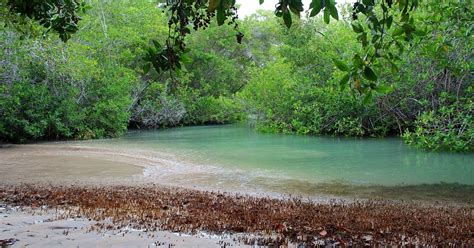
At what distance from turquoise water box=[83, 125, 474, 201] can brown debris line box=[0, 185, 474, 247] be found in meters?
2.85

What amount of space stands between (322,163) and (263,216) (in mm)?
8508

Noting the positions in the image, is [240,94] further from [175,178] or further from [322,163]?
[175,178]

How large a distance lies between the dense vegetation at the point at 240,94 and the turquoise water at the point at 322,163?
0.88 m

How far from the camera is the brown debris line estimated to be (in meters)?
5.08

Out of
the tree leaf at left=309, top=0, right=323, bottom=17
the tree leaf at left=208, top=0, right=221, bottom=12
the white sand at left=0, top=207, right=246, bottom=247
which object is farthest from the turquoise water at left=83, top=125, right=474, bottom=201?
the tree leaf at left=208, top=0, right=221, bottom=12

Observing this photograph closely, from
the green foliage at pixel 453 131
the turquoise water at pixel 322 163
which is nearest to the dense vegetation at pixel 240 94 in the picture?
the green foliage at pixel 453 131

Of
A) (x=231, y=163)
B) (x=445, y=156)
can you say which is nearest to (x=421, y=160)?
(x=445, y=156)

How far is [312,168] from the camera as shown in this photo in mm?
13523

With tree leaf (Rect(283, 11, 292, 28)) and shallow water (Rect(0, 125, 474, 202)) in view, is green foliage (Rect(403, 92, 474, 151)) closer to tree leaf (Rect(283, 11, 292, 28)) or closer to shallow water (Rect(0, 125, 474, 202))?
shallow water (Rect(0, 125, 474, 202))

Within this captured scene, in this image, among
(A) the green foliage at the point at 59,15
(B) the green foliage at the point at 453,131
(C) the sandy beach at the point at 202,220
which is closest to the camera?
(A) the green foliage at the point at 59,15

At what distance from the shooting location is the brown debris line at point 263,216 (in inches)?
200

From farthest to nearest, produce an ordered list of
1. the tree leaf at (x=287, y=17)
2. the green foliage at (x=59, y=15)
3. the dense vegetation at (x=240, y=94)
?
the dense vegetation at (x=240, y=94), the green foliage at (x=59, y=15), the tree leaf at (x=287, y=17)

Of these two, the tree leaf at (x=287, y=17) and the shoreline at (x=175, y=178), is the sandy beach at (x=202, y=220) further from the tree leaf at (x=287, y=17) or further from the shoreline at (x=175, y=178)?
the tree leaf at (x=287, y=17)

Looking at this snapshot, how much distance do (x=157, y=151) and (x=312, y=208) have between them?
11.1 metres
